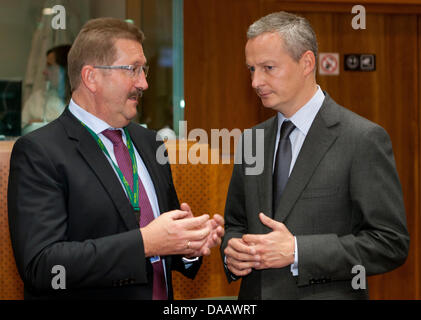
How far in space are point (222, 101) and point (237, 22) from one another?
742 millimetres

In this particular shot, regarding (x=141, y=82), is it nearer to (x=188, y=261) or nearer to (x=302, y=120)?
(x=302, y=120)

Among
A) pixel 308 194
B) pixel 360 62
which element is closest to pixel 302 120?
pixel 308 194

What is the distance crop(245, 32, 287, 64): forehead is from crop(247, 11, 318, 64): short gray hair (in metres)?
0.02

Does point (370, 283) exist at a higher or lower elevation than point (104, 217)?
lower

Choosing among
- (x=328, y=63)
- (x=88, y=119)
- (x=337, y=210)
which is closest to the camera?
(x=337, y=210)

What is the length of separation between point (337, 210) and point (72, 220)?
3.01 ft

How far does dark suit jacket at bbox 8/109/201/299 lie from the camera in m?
1.60

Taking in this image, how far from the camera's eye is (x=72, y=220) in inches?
67.0

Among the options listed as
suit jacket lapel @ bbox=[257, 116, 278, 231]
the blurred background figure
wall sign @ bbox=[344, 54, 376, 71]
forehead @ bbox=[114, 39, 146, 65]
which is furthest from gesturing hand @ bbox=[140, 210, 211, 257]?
wall sign @ bbox=[344, 54, 376, 71]

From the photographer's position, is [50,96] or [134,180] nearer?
[134,180]

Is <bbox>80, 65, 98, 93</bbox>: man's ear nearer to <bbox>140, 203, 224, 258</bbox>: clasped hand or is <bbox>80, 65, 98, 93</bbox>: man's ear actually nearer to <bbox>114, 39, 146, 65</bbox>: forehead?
<bbox>114, 39, 146, 65</bbox>: forehead
